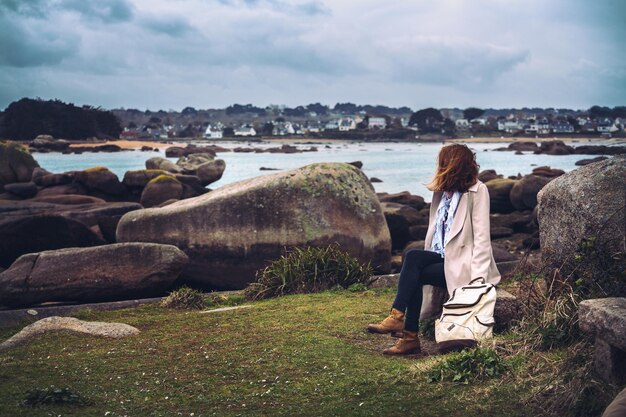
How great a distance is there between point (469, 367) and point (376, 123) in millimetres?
166404

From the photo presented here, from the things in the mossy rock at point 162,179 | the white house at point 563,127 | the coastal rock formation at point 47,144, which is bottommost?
the white house at point 563,127

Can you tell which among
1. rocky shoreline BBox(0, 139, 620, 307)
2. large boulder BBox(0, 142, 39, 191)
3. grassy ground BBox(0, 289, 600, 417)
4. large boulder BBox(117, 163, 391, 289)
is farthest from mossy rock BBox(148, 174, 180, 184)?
grassy ground BBox(0, 289, 600, 417)

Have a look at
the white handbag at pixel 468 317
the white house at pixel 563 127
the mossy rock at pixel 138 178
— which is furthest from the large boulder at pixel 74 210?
the white house at pixel 563 127

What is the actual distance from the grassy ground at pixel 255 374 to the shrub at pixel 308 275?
2.23m

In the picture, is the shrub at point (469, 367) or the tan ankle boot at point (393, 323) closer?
the shrub at point (469, 367)

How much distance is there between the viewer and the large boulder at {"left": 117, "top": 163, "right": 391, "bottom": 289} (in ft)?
48.6

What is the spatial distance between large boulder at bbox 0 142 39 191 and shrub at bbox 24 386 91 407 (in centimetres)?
2701

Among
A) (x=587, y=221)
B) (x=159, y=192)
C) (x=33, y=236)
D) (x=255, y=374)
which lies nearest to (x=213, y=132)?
(x=159, y=192)

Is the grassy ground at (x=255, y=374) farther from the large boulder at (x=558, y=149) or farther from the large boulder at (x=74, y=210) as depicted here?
the large boulder at (x=558, y=149)

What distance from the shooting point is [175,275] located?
13211mm

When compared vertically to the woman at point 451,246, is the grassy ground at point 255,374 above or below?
below

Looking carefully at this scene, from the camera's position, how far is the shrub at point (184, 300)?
12187 millimetres

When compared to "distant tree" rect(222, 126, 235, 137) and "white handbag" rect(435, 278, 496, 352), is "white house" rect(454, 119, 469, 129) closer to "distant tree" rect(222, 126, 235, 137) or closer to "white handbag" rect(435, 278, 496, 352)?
"distant tree" rect(222, 126, 235, 137)

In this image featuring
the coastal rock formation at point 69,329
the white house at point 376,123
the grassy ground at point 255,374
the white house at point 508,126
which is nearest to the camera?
the grassy ground at point 255,374
